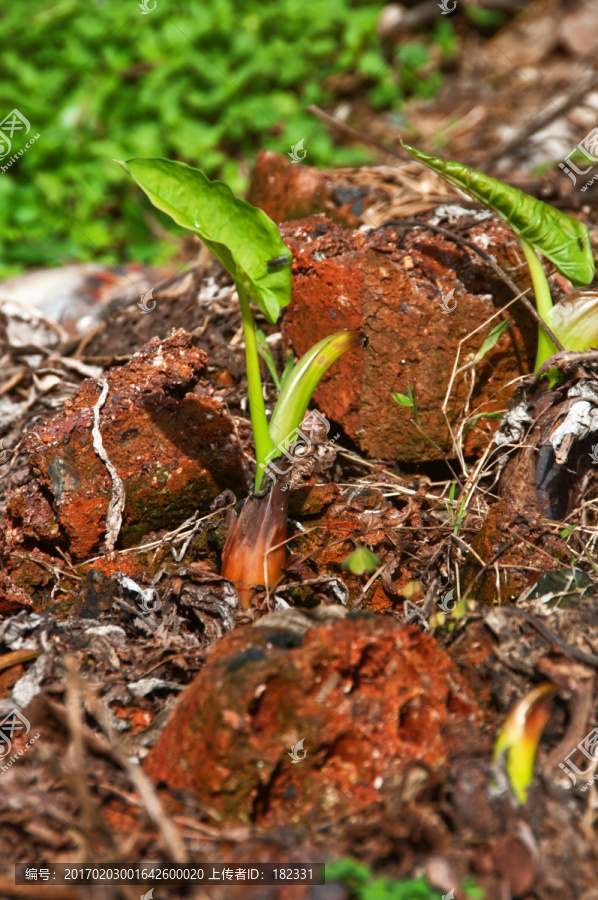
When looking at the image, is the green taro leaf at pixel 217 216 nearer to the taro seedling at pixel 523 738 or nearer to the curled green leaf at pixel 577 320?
the curled green leaf at pixel 577 320

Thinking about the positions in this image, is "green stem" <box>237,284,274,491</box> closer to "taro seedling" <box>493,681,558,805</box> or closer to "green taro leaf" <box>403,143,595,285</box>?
"green taro leaf" <box>403,143,595,285</box>

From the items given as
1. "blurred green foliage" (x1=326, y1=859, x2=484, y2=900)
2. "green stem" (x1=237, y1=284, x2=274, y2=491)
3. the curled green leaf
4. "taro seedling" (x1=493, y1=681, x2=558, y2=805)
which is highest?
"green stem" (x1=237, y1=284, x2=274, y2=491)

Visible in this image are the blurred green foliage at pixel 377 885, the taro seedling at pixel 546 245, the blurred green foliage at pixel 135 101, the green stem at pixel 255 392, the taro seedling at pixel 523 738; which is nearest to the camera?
the blurred green foliage at pixel 377 885

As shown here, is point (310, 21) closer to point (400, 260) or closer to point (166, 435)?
point (400, 260)

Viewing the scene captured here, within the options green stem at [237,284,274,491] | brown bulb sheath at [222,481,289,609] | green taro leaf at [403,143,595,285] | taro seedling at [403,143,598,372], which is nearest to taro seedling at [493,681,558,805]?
brown bulb sheath at [222,481,289,609]

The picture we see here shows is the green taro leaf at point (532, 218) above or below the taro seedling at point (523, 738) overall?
above

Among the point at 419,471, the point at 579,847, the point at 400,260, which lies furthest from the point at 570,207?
the point at 579,847

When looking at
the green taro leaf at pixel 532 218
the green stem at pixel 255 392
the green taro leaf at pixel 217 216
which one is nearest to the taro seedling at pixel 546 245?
the green taro leaf at pixel 532 218
